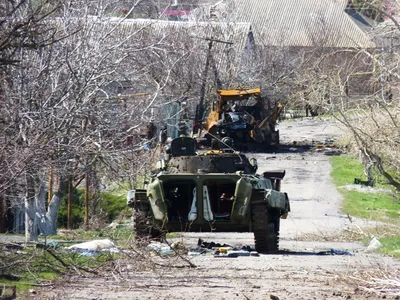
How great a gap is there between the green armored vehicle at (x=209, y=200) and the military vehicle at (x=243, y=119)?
52.9 ft

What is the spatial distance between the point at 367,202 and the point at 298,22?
29.1 meters

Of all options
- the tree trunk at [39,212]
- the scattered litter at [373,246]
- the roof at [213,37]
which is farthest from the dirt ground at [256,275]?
the roof at [213,37]

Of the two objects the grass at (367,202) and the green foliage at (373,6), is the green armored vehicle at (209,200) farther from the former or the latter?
the green foliage at (373,6)

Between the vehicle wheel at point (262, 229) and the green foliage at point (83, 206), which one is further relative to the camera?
the green foliage at point (83, 206)

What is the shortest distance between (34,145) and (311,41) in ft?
131

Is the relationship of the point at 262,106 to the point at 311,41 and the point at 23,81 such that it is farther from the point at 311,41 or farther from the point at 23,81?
the point at 23,81

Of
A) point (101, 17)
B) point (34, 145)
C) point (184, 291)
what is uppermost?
point (101, 17)

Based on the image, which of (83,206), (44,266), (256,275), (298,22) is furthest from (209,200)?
(298,22)

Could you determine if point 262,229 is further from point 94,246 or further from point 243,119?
point 243,119

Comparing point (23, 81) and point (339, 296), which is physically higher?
point (23, 81)

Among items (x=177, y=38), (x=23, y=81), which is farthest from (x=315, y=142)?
(x=23, y=81)

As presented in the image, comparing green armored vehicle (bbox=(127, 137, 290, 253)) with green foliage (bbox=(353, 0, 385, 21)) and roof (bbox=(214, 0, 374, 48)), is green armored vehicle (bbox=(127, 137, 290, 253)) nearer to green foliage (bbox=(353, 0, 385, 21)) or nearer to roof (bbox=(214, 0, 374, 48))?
green foliage (bbox=(353, 0, 385, 21))

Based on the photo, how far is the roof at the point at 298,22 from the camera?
49.9 m

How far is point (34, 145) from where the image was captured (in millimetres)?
13188
